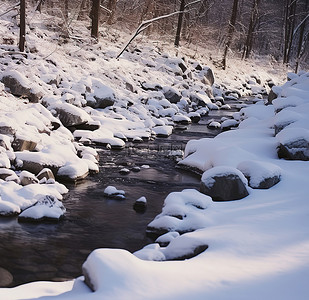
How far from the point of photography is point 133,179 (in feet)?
→ 29.6

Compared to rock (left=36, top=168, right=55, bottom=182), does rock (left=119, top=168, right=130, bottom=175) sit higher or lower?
lower

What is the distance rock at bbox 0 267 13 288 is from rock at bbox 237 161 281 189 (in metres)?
4.48

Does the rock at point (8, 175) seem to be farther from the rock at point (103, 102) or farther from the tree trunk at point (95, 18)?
the tree trunk at point (95, 18)

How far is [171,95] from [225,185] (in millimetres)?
10922

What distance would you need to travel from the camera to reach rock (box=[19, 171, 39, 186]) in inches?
298

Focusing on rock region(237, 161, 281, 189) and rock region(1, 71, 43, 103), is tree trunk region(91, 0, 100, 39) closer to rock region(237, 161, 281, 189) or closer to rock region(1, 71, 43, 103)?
rock region(1, 71, 43, 103)

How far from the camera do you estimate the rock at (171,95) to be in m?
17.8

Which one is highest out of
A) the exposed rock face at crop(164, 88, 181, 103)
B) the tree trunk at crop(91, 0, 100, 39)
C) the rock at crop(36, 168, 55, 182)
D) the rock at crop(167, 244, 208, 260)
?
the tree trunk at crop(91, 0, 100, 39)

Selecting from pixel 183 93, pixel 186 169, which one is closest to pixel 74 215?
pixel 186 169

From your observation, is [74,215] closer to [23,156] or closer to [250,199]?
[23,156]

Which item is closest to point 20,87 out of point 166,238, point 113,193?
point 113,193

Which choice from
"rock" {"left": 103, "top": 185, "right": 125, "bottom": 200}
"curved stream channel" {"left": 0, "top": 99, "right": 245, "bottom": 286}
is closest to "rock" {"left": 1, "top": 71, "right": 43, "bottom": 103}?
"curved stream channel" {"left": 0, "top": 99, "right": 245, "bottom": 286}

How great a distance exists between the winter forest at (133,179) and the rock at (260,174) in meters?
0.03

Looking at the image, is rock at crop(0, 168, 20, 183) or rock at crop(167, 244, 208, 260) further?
rock at crop(0, 168, 20, 183)
